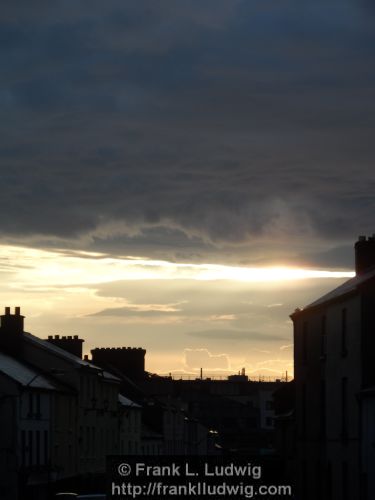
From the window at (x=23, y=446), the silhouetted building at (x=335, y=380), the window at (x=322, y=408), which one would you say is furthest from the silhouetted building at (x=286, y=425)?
the window at (x=23, y=446)

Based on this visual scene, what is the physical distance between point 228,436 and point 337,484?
386 ft

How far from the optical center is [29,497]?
275 ft

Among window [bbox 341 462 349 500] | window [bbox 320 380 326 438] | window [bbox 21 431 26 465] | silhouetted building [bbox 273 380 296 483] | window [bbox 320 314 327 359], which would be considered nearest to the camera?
window [bbox 341 462 349 500]

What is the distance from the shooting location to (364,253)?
241ft

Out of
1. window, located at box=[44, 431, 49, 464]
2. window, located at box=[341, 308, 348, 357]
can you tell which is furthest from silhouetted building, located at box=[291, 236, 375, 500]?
window, located at box=[44, 431, 49, 464]

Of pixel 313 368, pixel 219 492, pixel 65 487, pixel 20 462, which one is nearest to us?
pixel 219 492

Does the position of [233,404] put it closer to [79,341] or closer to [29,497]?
[79,341]

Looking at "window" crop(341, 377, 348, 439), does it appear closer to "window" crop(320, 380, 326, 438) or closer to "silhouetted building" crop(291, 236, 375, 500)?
"silhouetted building" crop(291, 236, 375, 500)

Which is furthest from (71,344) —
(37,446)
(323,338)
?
(323,338)

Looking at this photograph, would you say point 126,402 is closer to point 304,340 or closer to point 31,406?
point 31,406

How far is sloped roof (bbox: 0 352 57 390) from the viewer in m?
85.2

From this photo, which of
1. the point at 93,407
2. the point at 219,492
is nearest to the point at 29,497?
the point at 93,407

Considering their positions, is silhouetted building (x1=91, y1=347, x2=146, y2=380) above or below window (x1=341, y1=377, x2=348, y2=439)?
above

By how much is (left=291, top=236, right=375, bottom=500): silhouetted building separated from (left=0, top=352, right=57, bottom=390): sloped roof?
1980 cm
